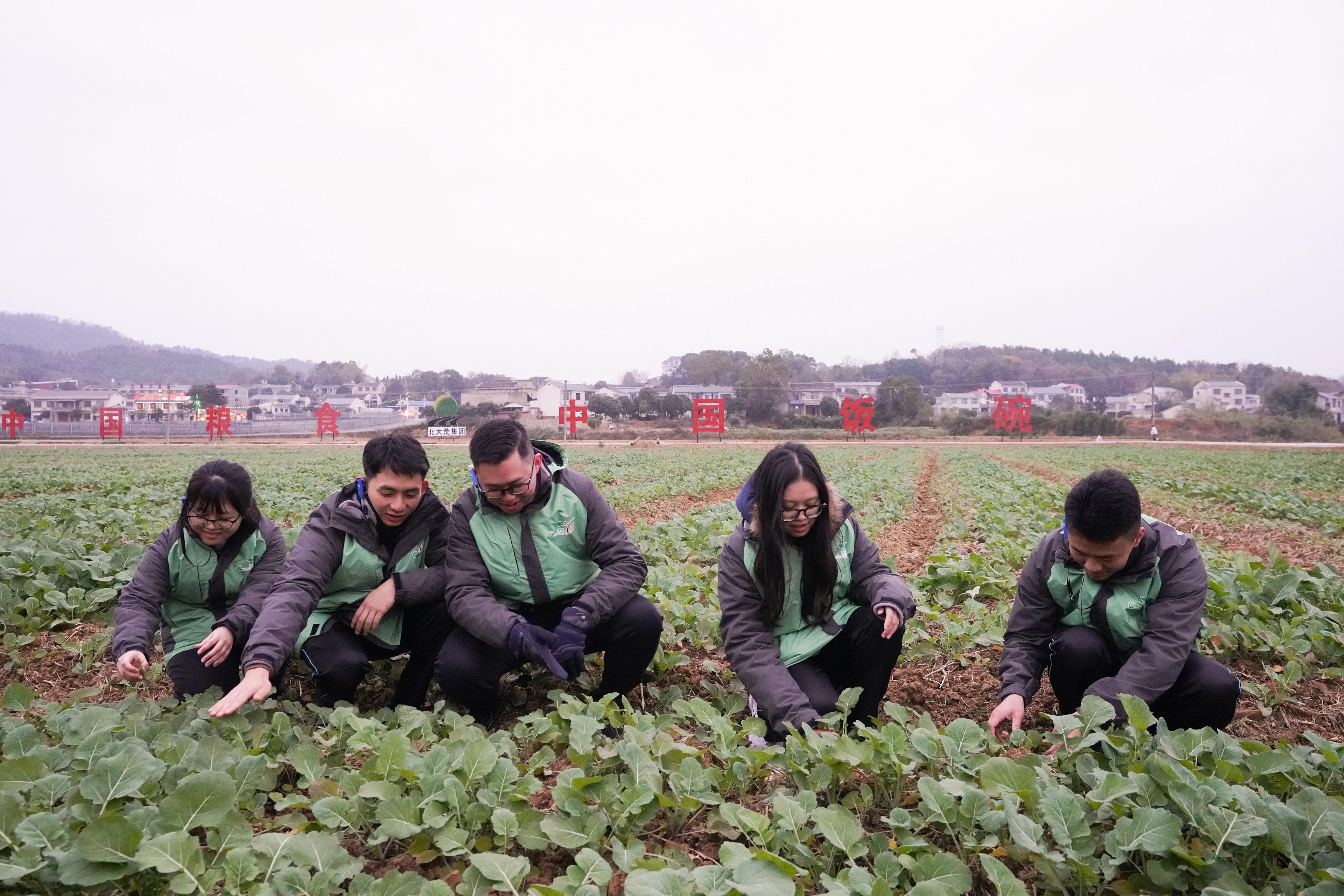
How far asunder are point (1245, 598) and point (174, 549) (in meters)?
5.13

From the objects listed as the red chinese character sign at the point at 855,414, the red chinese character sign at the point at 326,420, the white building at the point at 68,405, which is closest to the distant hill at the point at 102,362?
the white building at the point at 68,405

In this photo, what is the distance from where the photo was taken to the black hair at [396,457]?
308 centimetres

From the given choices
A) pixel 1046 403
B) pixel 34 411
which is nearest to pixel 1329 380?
pixel 1046 403

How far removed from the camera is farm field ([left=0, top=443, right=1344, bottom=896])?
5.91 ft

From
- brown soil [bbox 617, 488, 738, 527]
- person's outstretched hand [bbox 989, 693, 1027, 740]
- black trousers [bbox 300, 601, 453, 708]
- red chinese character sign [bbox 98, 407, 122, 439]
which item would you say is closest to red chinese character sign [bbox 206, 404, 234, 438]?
red chinese character sign [bbox 98, 407, 122, 439]

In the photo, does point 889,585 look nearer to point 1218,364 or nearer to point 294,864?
point 294,864

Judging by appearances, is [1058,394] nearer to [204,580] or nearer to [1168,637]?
[1168,637]

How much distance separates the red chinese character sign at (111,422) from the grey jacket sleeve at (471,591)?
Answer: 47215 mm

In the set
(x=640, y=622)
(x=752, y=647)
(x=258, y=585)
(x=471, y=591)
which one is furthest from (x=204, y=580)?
(x=752, y=647)

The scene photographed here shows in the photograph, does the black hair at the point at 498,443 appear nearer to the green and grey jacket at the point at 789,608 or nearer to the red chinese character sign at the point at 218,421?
the green and grey jacket at the point at 789,608

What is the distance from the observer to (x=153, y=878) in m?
1.84

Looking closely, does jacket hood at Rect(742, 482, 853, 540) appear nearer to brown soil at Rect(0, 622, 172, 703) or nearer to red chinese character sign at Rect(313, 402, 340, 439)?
brown soil at Rect(0, 622, 172, 703)

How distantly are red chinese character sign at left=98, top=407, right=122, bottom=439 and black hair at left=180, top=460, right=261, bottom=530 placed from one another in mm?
46652

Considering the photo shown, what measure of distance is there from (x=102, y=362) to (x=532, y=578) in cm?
11110
